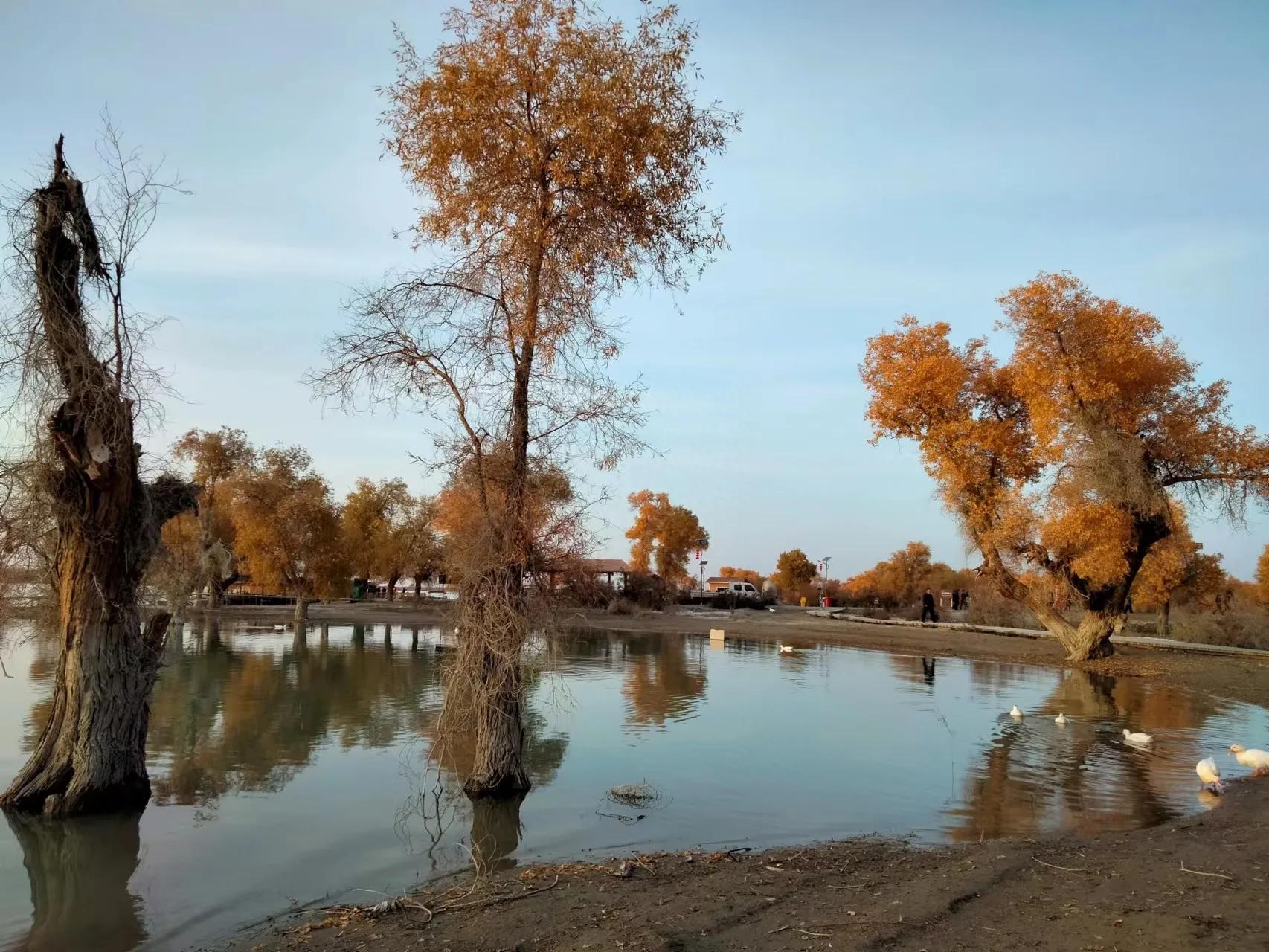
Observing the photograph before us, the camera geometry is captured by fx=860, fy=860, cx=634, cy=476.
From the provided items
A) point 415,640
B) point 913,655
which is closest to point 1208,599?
point 913,655

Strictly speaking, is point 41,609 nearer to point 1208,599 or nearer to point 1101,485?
point 1101,485

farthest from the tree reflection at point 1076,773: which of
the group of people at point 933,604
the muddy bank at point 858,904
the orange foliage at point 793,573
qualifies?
the orange foliage at point 793,573

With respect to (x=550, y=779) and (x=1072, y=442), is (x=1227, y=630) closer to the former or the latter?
(x=1072, y=442)

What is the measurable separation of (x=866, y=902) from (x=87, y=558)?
7.96 meters

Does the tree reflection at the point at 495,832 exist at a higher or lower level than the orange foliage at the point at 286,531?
lower

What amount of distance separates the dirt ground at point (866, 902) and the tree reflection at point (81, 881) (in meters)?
1.29

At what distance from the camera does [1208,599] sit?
48719mm

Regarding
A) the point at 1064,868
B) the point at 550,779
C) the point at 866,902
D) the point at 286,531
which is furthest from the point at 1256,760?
the point at 286,531

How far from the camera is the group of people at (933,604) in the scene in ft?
142

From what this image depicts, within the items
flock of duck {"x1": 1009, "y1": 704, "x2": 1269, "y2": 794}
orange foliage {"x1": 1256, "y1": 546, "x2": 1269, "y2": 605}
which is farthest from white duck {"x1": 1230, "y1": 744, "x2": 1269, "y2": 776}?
orange foliage {"x1": 1256, "y1": 546, "x2": 1269, "y2": 605}

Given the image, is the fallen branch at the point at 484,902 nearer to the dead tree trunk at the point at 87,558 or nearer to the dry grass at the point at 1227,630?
the dead tree trunk at the point at 87,558

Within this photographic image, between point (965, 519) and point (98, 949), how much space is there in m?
24.6

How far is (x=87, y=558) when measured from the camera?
28.6 feet

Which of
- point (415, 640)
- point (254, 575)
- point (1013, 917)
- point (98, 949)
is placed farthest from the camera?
point (254, 575)
